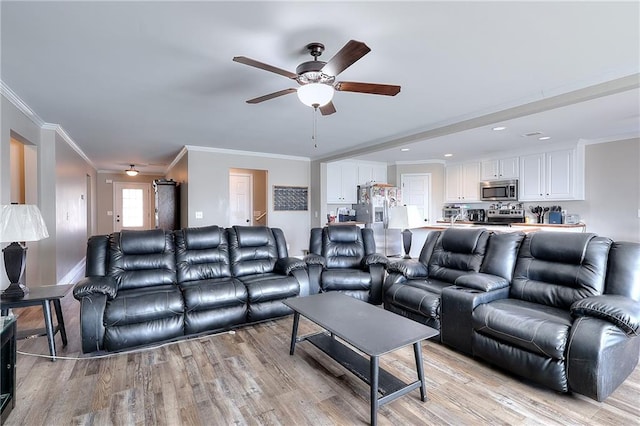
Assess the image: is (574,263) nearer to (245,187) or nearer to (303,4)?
(303,4)

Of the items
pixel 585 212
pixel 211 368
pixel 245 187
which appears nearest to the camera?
pixel 211 368

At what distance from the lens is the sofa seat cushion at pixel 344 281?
3.84 metres

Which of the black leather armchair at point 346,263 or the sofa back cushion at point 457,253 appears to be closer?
the sofa back cushion at point 457,253

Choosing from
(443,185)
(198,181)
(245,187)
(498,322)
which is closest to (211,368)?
(498,322)

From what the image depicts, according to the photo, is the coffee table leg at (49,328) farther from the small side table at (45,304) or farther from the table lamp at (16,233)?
the table lamp at (16,233)

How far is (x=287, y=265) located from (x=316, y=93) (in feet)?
6.84

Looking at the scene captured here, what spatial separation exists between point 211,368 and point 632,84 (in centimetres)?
423

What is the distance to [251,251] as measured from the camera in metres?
3.86

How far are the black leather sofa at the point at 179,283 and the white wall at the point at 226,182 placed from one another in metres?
2.30

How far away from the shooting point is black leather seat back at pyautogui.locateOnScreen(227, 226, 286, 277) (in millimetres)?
3707

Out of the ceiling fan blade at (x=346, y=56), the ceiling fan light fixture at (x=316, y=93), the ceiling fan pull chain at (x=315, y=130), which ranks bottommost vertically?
the ceiling fan light fixture at (x=316, y=93)

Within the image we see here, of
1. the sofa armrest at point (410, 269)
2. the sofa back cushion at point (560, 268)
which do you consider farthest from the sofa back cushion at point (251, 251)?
the sofa back cushion at point (560, 268)

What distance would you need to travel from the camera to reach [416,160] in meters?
7.25

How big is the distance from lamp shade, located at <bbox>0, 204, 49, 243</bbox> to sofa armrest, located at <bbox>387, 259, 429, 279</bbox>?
3.33m
